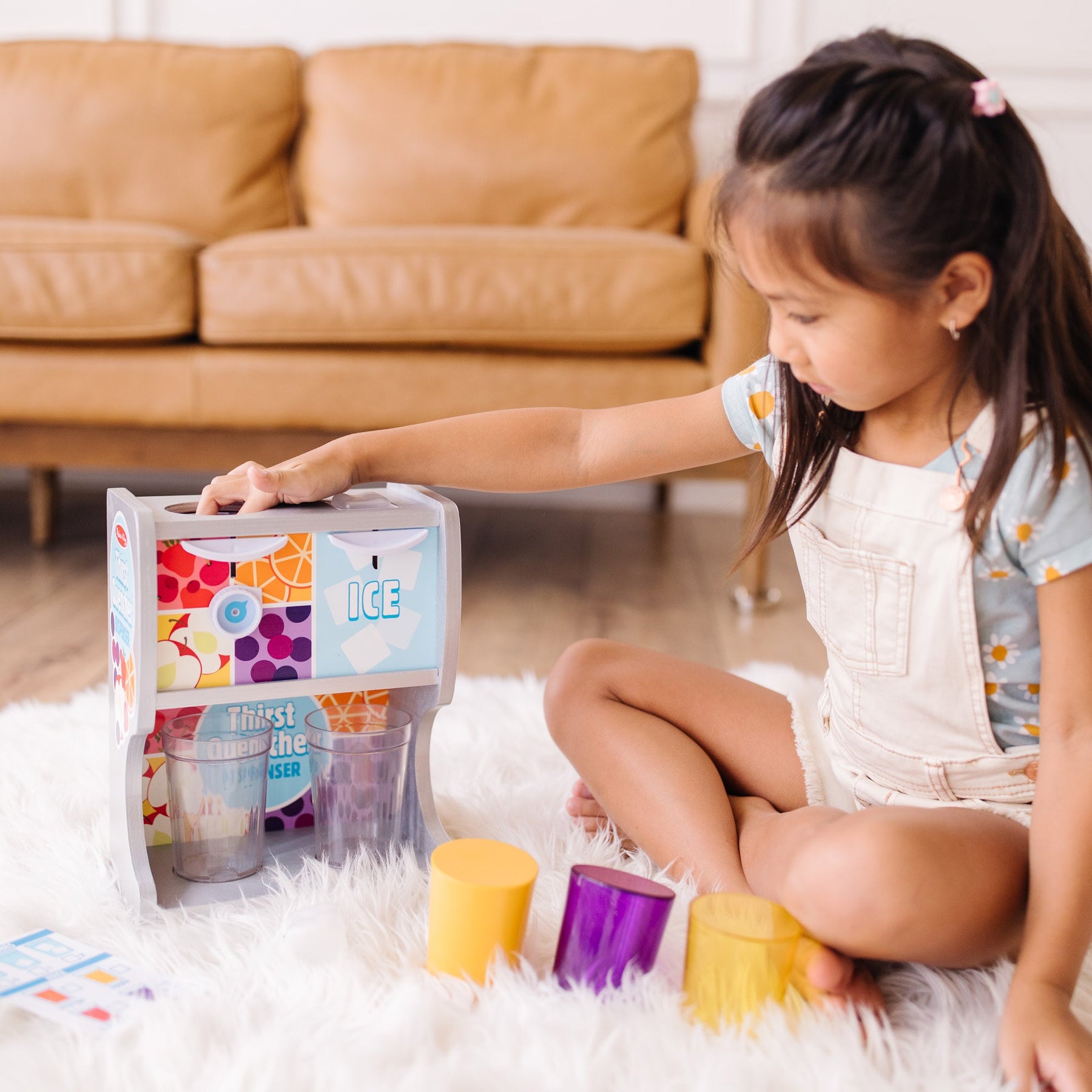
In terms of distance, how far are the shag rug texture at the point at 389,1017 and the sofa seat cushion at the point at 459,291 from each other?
3.09 feet

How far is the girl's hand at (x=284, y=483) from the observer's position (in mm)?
865

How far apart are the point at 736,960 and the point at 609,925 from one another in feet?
0.25

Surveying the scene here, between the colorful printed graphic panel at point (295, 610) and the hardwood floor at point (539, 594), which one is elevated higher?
the colorful printed graphic panel at point (295, 610)

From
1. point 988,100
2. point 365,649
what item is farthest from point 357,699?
point 988,100

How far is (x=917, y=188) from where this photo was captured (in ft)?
2.20

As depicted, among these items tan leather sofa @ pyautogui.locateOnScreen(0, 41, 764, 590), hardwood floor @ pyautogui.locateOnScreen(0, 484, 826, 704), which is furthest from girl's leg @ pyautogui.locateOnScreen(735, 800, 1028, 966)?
tan leather sofa @ pyautogui.locateOnScreen(0, 41, 764, 590)

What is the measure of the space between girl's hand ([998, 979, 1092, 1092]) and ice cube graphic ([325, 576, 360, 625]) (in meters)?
0.51

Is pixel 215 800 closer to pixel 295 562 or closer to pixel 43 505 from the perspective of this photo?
pixel 295 562

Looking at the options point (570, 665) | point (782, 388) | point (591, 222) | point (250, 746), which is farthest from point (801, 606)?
point (250, 746)

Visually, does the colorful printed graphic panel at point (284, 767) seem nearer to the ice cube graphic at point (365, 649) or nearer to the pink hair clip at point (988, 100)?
the ice cube graphic at point (365, 649)

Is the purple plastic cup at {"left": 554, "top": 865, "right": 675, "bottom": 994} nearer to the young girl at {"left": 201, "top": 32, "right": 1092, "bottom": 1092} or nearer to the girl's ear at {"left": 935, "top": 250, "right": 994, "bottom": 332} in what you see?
the young girl at {"left": 201, "top": 32, "right": 1092, "bottom": 1092}

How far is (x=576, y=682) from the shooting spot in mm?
1013

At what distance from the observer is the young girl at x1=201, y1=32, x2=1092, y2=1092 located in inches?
26.9

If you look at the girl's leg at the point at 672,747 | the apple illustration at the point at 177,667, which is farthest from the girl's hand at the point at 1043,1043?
the apple illustration at the point at 177,667
